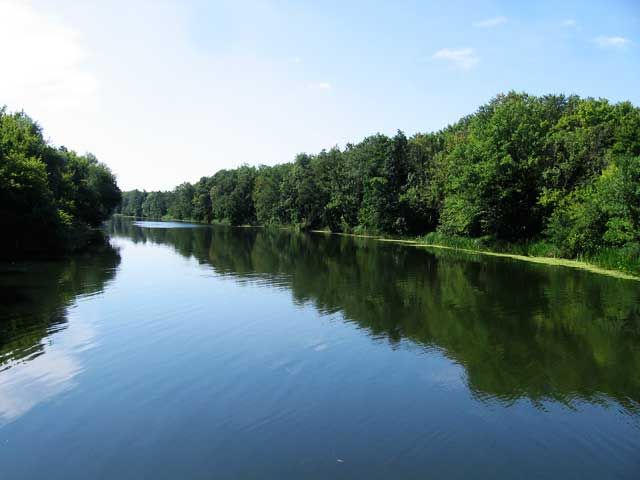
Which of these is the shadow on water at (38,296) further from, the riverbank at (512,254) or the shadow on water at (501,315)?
the riverbank at (512,254)

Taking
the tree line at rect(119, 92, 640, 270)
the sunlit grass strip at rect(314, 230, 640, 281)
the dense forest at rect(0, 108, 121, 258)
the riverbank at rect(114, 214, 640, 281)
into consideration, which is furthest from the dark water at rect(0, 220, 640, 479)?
the dense forest at rect(0, 108, 121, 258)

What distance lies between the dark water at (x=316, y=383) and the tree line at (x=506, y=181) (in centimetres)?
1074

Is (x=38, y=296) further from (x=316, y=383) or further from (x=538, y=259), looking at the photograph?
(x=538, y=259)

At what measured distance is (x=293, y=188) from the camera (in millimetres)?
90375

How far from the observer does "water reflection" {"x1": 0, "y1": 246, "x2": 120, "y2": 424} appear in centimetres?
948

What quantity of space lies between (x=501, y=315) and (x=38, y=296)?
55.7 ft

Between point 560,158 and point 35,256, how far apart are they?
132 feet

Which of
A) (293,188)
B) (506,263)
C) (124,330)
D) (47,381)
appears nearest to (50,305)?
(124,330)

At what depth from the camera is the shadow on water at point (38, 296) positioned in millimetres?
12242

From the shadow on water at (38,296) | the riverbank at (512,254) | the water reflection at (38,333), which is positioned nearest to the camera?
the water reflection at (38,333)

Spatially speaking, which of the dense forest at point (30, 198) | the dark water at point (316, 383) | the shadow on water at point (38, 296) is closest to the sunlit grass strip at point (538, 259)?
the dark water at point (316, 383)

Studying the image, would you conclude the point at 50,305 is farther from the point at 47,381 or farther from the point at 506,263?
the point at 506,263

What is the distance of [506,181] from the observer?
42.1m

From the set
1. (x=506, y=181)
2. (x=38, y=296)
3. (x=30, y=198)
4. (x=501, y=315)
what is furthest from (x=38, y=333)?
(x=506, y=181)
